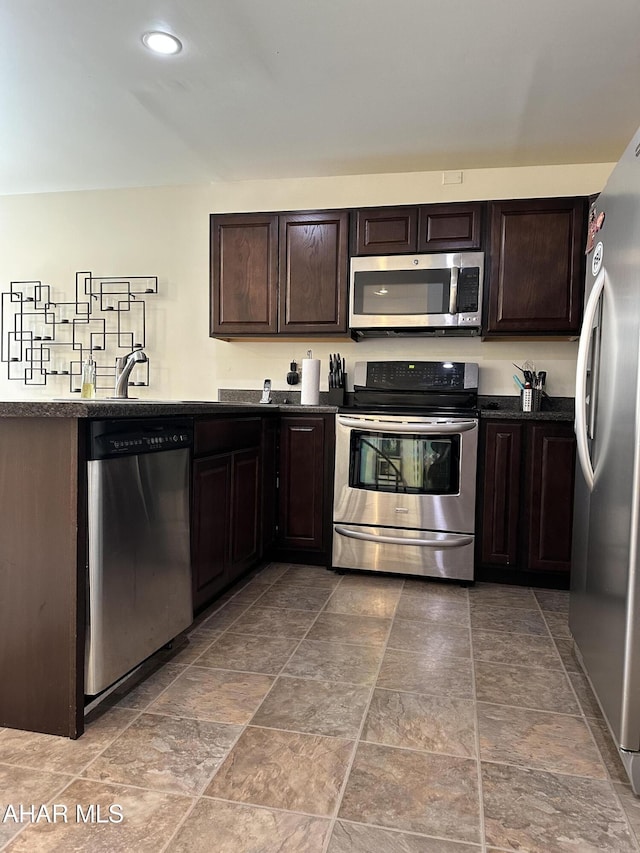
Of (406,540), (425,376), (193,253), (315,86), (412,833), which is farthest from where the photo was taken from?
(193,253)

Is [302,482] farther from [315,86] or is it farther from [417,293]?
[315,86]

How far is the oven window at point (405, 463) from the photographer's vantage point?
9.69ft

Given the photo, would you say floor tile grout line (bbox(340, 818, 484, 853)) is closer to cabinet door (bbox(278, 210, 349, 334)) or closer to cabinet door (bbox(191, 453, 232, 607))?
cabinet door (bbox(191, 453, 232, 607))

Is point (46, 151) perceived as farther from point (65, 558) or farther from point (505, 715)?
point (505, 715)

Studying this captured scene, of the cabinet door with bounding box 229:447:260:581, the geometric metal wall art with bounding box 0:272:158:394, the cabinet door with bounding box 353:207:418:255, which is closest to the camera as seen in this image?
the cabinet door with bounding box 229:447:260:581

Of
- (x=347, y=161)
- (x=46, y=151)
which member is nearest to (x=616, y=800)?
(x=347, y=161)

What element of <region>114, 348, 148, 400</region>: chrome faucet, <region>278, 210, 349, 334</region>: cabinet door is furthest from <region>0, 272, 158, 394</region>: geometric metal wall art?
<region>278, 210, 349, 334</region>: cabinet door

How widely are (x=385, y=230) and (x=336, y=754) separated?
2.74 meters

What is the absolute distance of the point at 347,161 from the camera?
11.1 feet

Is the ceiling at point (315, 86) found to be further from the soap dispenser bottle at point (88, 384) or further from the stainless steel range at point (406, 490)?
the stainless steel range at point (406, 490)

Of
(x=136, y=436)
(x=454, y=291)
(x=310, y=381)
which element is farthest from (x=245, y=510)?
(x=454, y=291)

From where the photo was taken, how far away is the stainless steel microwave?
3145 millimetres

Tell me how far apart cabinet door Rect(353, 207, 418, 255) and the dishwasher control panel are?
5.92 feet

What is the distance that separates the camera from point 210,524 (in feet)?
7.57
